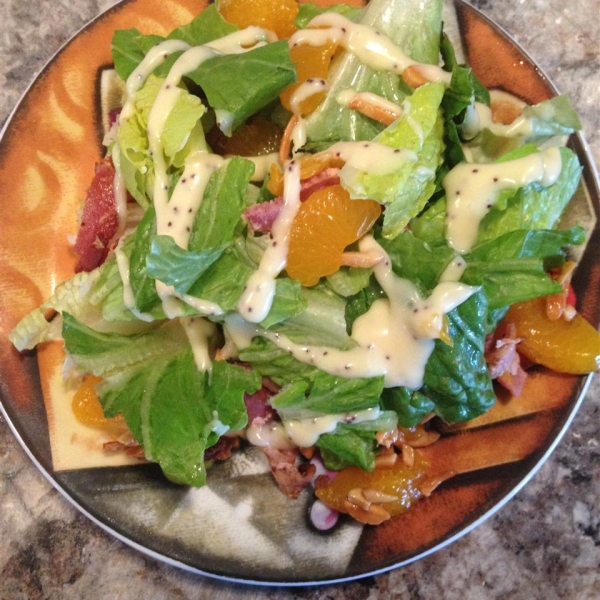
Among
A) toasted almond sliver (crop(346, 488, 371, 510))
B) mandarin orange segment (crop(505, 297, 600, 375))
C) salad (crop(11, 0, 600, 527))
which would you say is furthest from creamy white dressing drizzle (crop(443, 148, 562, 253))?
toasted almond sliver (crop(346, 488, 371, 510))

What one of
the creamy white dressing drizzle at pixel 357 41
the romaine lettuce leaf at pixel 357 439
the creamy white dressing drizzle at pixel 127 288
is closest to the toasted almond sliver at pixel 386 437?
the romaine lettuce leaf at pixel 357 439

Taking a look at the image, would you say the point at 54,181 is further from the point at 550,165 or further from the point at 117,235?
the point at 550,165

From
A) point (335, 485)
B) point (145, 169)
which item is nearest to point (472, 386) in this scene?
point (335, 485)

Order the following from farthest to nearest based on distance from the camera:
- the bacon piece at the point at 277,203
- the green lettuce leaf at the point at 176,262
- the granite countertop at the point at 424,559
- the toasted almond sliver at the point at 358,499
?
the granite countertop at the point at 424,559
the toasted almond sliver at the point at 358,499
the bacon piece at the point at 277,203
the green lettuce leaf at the point at 176,262

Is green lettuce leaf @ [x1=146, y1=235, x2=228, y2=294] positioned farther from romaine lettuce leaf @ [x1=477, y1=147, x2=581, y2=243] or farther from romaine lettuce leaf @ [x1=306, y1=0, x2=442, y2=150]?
romaine lettuce leaf @ [x1=477, y1=147, x2=581, y2=243]

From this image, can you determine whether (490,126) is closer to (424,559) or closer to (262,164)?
(262,164)

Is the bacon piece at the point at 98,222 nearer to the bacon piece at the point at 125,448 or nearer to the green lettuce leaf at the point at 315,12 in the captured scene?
the bacon piece at the point at 125,448

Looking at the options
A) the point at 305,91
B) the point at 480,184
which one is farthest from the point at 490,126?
the point at 305,91
